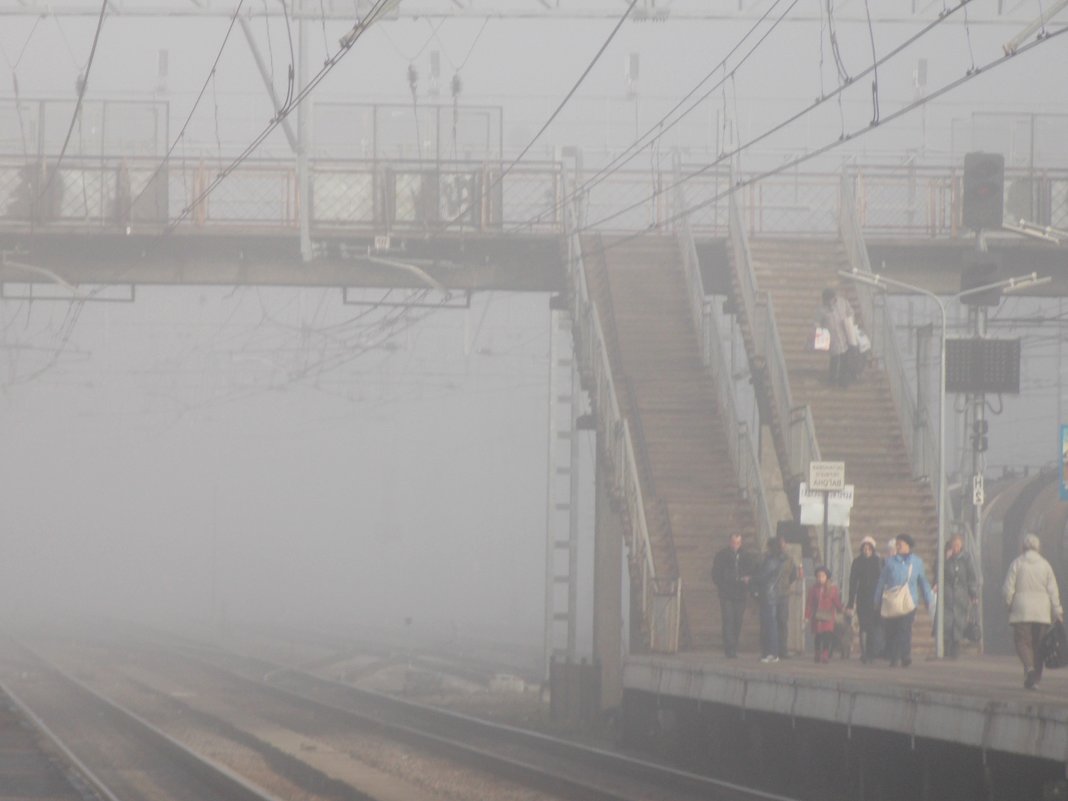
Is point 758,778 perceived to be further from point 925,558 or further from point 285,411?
point 285,411

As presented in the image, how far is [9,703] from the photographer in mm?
29297

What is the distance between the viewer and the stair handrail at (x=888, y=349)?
28797 mm

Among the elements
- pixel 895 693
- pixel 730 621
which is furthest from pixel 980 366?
pixel 895 693

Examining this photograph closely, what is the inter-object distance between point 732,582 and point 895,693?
703 centimetres

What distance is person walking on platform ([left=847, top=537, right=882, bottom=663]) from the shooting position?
22.4 metres

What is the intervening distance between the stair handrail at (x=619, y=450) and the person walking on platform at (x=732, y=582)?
1.19m

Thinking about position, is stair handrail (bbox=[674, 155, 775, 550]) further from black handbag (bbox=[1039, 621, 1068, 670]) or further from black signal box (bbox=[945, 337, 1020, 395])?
black handbag (bbox=[1039, 621, 1068, 670])

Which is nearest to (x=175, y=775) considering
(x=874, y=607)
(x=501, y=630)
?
(x=874, y=607)

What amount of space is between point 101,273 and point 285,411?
194ft

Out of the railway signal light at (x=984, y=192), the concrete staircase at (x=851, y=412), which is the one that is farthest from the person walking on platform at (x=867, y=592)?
the railway signal light at (x=984, y=192)

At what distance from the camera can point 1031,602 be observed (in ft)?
55.9

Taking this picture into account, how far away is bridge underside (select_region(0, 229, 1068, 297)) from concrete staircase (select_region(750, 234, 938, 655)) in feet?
4.56

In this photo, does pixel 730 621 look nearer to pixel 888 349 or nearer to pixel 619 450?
pixel 619 450

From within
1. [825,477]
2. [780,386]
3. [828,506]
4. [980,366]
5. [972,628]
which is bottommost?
[972,628]
